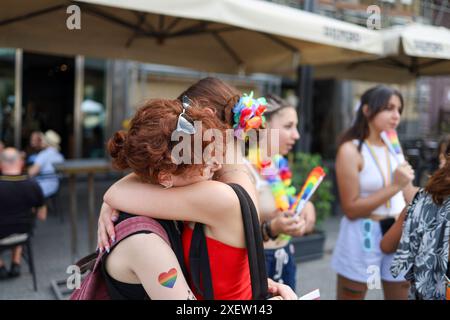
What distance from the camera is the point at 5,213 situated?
371 cm

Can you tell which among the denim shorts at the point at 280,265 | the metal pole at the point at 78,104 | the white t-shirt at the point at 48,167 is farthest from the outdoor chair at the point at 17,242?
the metal pole at the point at 78,104

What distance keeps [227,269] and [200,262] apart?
0.08 meters

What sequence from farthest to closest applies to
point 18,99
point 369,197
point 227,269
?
1. point 18,99
2. point 369,197
3. point 227,269

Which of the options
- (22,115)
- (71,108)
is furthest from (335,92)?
(22,115)

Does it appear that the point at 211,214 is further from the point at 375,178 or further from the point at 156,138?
the point at 375,178

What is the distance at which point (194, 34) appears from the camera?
4805mm

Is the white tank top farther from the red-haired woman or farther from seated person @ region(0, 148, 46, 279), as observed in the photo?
seated person @ region(0, 148, 46, 279)

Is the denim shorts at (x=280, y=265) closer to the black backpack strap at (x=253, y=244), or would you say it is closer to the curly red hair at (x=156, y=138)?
the black backpack strap at (x=253, y=244)

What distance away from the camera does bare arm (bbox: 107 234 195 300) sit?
41.9 inches

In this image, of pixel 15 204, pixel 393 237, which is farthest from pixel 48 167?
pixel 393 237

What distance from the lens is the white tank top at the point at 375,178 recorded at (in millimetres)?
2543

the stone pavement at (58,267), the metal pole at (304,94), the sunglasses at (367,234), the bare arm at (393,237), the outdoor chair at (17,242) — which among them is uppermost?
the metal pole at (304,94)

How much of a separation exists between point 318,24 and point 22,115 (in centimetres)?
755

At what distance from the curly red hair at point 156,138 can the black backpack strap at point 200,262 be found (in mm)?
181
